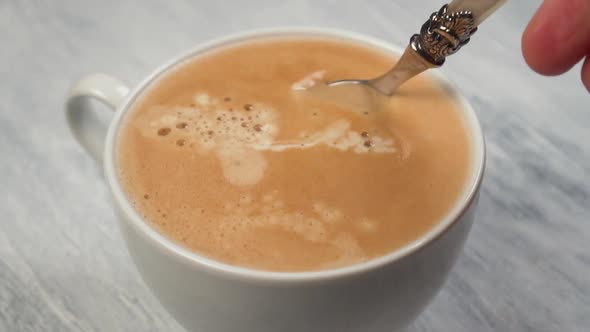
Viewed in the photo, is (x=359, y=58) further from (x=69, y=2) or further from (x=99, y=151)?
(x=69, y=2)

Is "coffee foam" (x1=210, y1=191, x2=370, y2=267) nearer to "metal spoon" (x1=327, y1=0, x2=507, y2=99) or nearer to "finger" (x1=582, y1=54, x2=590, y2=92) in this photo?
"metal spoon" (x1=327, y1=0, x2=507, y2=99)

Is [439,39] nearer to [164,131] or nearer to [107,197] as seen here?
[164,131]

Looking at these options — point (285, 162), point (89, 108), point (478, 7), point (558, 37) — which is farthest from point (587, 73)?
point (89, 108)

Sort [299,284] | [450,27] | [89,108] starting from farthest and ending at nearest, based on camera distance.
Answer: [89,108], [450,27], [299,284]

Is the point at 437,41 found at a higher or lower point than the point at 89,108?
higher

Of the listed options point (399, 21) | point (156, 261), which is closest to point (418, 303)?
point (156, 261)

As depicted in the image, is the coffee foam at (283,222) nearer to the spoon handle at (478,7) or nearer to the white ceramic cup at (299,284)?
the white ceramic cup at (299,284)
